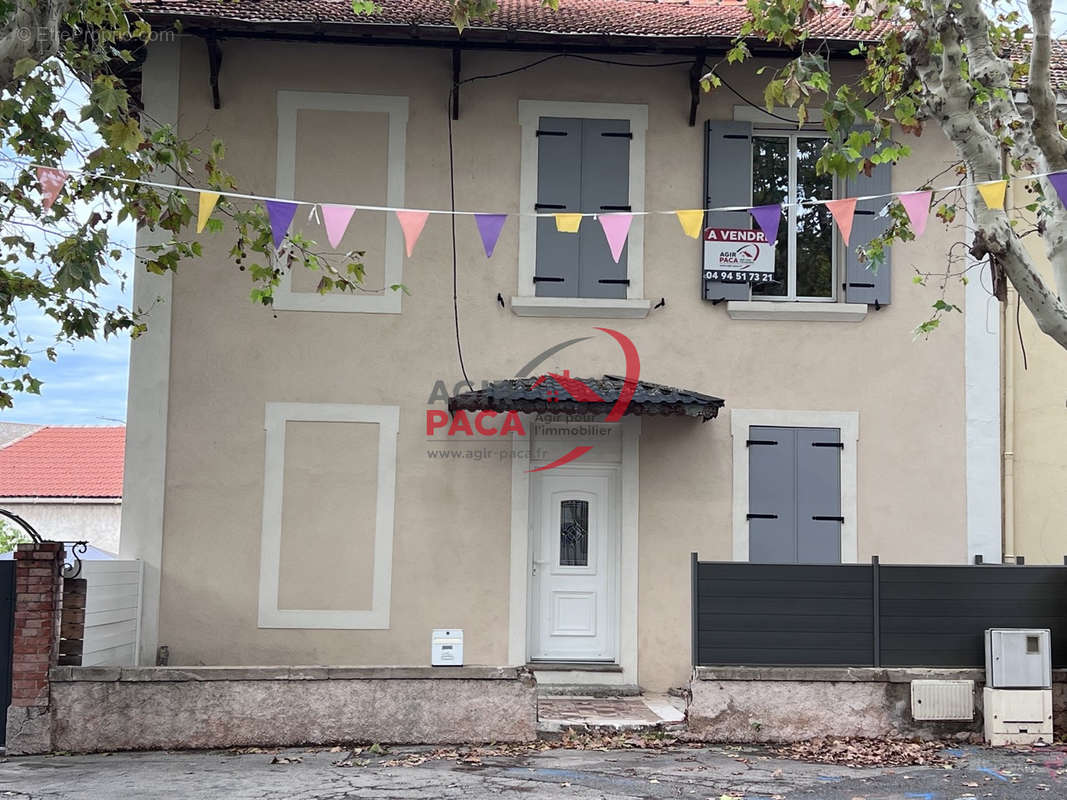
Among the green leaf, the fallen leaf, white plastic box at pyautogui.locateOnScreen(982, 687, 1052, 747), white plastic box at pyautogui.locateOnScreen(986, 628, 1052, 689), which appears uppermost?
the green leaf

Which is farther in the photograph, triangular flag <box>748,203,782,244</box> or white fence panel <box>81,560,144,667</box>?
white fence panel <box>81,560,144,667</box>

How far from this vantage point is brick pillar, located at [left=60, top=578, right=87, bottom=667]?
8344 millimetres

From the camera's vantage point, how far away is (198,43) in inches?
415

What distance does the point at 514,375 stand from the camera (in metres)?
10.5

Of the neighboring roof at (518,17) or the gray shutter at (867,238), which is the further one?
the gray shutter at (867,238)

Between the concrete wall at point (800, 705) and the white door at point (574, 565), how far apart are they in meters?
1.95

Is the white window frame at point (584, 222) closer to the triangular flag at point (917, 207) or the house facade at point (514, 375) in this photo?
the house facade at point (514, 375)

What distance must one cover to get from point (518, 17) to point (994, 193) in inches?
203

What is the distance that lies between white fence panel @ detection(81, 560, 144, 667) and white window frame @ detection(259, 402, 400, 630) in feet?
3.43

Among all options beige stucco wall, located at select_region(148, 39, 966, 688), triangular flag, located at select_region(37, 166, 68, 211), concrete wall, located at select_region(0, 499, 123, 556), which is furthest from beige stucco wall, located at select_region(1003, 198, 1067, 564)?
concrete wall, located at select_region(0, 499, 123, 556)

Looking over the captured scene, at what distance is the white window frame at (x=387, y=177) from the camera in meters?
10.4

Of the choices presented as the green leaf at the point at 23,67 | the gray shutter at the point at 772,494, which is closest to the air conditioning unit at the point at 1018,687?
the gray shutter at the point at 772,494

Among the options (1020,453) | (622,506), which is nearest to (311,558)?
(622,506)

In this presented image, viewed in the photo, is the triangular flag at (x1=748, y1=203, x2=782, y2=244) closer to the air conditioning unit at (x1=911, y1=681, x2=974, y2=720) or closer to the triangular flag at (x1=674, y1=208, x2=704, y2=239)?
the triangular flag at (x1=674, y1=208, x2=704, y2=239)
